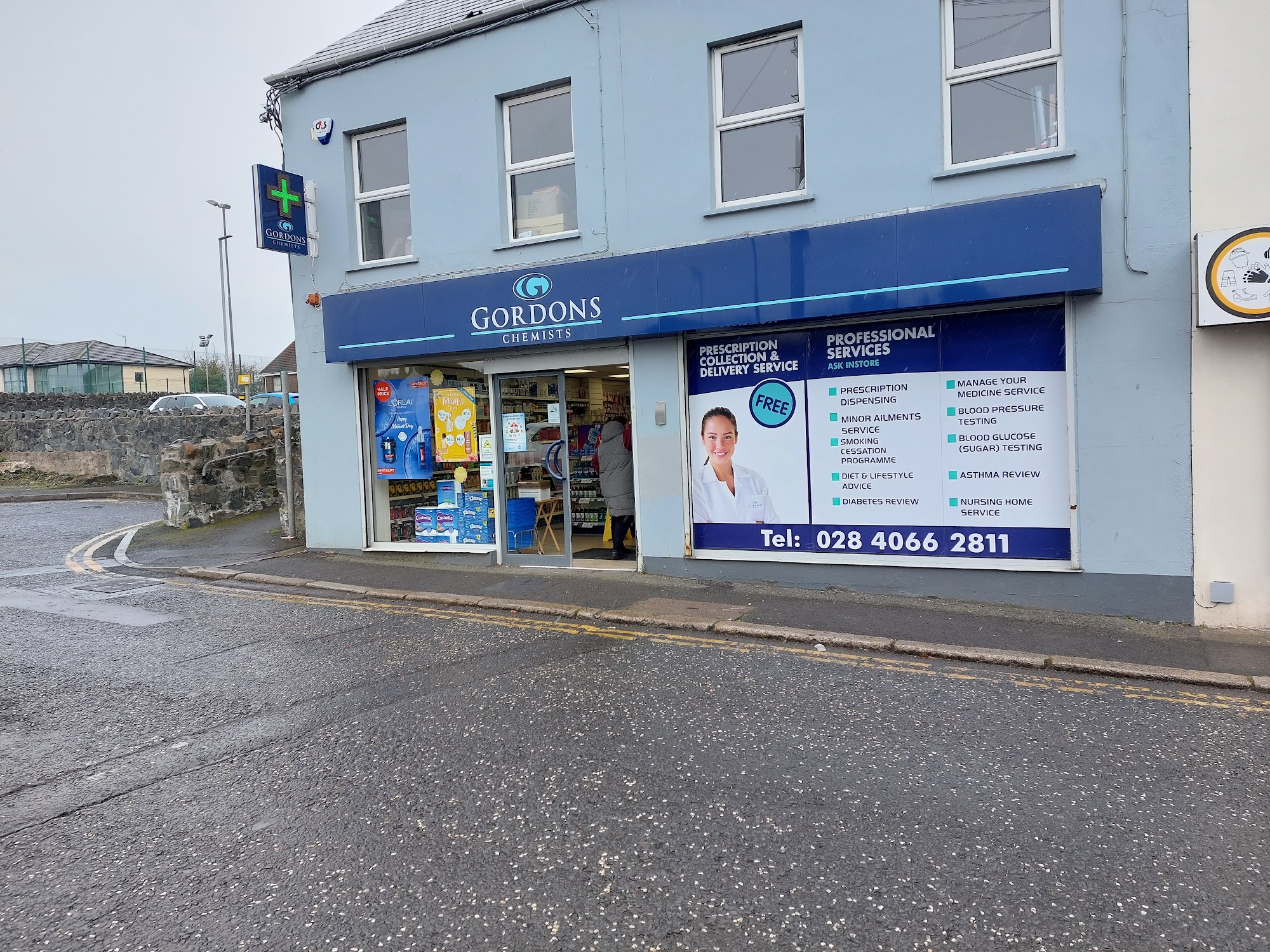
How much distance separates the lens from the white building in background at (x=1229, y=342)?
7.32 metres

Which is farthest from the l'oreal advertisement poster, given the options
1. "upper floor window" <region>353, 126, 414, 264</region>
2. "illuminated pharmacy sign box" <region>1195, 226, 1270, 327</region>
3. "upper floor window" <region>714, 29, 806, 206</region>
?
"illuminated pharmacy sign box" <region>1195, 226, 1270, 327</region>

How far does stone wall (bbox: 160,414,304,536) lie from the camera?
48.3ft

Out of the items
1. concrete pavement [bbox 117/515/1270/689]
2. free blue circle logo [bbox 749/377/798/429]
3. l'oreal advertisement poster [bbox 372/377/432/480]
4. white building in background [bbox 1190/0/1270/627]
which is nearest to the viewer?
concrete pavement [bbox 117/515/1270/689]

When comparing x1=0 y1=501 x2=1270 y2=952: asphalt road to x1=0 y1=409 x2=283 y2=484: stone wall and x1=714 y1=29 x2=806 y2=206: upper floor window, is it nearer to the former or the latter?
x1=714 y1=29 x2=806 y2=206: upper floor window

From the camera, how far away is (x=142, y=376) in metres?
47.0

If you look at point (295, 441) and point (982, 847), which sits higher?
point (295, 441)

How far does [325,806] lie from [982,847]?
3019 mm

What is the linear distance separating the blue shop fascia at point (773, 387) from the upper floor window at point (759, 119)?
0.80 m

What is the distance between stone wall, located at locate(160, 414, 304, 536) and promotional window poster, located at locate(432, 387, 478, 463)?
3239 mm

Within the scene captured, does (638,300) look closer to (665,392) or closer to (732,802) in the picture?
(665,392)

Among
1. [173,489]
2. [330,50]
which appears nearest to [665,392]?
[330,50]

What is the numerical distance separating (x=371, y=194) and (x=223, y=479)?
6296mm

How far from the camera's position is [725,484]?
387 inches

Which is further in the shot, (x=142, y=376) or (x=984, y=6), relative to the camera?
(x=142, y=376)
